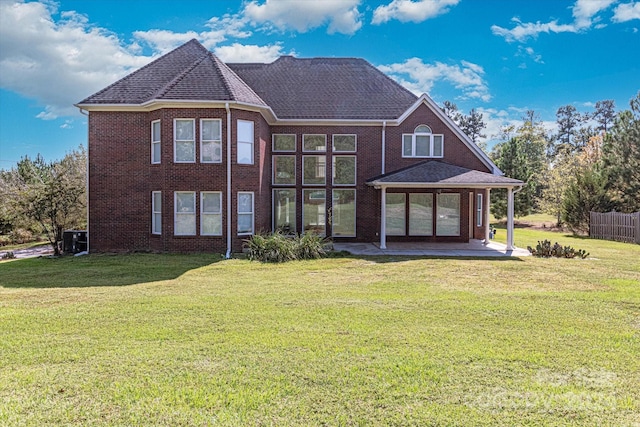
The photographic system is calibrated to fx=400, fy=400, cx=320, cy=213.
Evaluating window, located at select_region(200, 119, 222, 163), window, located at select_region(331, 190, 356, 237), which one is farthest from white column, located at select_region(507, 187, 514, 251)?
→ window, located at select_region(200, 119, 222, 163)

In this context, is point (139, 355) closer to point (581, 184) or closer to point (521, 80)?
point (581, 184)

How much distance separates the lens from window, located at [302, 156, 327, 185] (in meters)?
18.9

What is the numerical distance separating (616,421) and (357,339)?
294cm

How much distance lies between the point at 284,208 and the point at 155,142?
6303mm

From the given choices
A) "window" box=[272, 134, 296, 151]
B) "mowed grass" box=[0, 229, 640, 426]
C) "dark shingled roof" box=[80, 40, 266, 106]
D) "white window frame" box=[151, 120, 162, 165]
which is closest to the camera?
"mowed grass" box=[0, 229, 640, 426]

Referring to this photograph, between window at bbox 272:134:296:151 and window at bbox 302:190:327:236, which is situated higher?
window at bbox 272:134:296:151

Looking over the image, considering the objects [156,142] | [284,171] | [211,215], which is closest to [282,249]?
[211,215]

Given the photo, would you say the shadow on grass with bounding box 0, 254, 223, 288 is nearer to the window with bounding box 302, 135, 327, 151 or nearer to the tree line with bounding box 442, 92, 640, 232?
the window with bounding box 302, 135, 327, 151

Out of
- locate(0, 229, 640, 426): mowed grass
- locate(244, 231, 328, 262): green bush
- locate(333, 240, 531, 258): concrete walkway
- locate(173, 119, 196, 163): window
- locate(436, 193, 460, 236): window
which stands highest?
locate(173, 119, 196, 163): window

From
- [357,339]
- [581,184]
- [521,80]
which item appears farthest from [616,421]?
[521,80]

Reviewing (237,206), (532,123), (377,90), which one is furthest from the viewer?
(532,123)

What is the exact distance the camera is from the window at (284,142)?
1884cm

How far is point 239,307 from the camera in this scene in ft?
24.2

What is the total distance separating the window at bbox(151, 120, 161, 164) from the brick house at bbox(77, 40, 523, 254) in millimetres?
76
